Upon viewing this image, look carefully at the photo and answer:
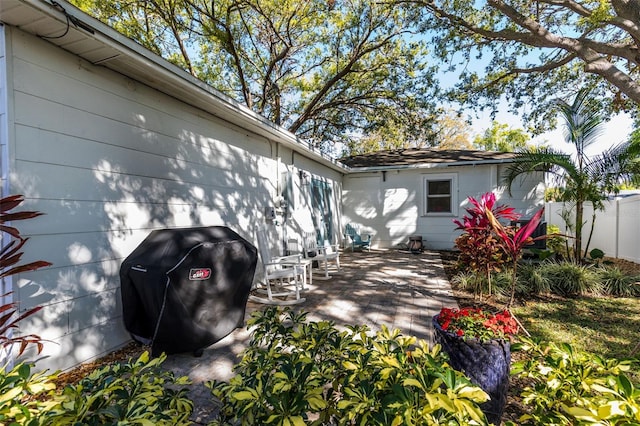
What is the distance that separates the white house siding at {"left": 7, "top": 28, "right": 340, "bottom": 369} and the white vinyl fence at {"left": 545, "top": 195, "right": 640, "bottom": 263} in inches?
309

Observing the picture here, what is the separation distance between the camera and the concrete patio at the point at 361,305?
2.49m

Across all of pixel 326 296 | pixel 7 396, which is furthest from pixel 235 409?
pixel 326 296

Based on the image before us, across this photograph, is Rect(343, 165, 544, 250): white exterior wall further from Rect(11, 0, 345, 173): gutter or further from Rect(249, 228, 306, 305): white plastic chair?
Rect(249, 228, 306, 305): white plastic chair

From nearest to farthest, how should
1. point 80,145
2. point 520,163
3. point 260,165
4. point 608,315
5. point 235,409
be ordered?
1. point 235,409
2. point 80,145
3. point 608,315
4. point 260,165
5. point 520,163

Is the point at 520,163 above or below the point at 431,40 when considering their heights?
below

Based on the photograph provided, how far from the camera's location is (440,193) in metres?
9.20

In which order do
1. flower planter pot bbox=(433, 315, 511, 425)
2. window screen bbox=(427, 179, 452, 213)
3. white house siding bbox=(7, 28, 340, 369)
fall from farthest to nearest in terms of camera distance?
window screen bbox=(427, 179, 452, 213), white house siding bbox=(7, 28, 340, 369), flower planter pot bbox=(433, 315, 511, 425)

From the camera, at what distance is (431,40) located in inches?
318

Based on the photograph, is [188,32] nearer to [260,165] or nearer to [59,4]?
[260,165]

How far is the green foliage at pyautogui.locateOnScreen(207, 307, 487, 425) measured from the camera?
3.13 ft

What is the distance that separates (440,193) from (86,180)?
28.5 feet

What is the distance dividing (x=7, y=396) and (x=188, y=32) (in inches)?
454

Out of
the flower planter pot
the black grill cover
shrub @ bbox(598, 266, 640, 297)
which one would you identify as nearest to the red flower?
the flower planter pot

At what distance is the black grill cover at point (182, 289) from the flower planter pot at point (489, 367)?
202cm
